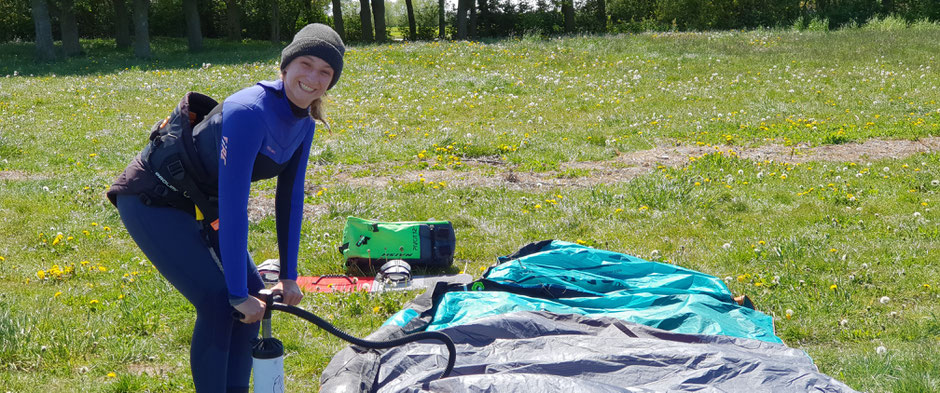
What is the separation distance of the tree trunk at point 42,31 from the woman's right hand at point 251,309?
25.6 meters

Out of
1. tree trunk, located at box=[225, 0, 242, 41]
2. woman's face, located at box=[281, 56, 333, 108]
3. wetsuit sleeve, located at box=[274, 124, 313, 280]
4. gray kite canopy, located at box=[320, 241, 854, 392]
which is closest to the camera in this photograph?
woman's face, located at box=[281, 56, 333, 108]

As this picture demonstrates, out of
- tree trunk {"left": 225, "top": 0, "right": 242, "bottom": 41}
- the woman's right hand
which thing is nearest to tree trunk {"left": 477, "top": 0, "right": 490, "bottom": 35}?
tree trunk {"left": 225, "top": 0, "right": 242, "bottom": 41}

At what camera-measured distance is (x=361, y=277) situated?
6.42m

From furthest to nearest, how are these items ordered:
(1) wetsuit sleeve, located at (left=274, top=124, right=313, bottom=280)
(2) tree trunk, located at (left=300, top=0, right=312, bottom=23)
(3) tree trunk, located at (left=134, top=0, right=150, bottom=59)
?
(2) tree trunk, located at (left=300, top=0, right=312, bottom=23), (3) tree trunk, located at (left=134, top=0, right=150, bottom=59), (1) wetsuit sleeve, located at (left=274, top=124, right=313, bottom=280)

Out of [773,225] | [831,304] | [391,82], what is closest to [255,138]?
[831,304]

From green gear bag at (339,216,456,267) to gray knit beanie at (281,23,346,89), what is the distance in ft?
10.5

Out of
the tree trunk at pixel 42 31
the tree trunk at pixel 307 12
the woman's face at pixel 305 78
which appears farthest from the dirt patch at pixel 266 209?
the tree trunk at pixel 307 12

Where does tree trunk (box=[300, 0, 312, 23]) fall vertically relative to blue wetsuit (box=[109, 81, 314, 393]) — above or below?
above

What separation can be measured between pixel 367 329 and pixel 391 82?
12.8 metres

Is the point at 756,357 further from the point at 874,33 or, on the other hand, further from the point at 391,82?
the point at 874,33

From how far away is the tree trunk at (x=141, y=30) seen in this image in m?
26.1

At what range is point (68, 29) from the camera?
26703mm

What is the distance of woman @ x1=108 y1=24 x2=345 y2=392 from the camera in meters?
3.11

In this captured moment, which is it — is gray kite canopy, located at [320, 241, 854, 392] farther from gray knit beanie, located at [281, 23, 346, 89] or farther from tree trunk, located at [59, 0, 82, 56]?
tree trunk, located at [59, 0, 82, 56]
